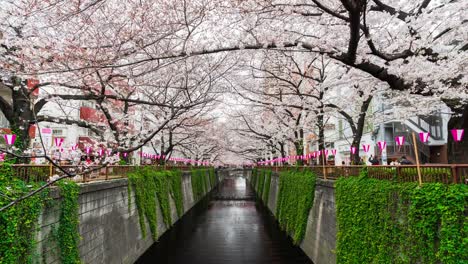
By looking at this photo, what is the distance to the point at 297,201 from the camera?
1722 centimetres

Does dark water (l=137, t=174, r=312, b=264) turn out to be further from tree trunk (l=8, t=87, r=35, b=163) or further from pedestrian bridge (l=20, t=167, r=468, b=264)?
tree trunk (l=8, t=87, r=35, b=163)

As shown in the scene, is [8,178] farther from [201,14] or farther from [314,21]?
[314,21]

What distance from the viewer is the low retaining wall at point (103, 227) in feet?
26.0

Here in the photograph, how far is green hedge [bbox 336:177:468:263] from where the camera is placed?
5.37 m

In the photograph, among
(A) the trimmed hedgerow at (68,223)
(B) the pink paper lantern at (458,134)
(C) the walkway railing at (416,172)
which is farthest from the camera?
(B) the pink paper lantern at (458,134)

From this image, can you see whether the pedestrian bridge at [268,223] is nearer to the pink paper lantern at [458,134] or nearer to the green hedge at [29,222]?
the green hedge at [29,222]

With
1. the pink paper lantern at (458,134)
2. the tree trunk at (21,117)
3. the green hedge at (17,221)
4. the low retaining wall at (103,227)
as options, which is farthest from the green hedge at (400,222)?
the tree trunk at (21,117)

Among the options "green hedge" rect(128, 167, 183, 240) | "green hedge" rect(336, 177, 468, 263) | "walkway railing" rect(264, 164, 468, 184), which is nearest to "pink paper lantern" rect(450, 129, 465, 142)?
"walkway railing" rect(264, 164, 468, 184)

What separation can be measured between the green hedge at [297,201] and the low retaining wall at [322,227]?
281 millimetres

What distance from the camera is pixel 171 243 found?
19328mm

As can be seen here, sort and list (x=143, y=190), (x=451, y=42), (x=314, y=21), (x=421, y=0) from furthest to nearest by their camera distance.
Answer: (x=143, y=190) → (x=451, y=42) → (x=314, y=21) → (x=421, y=0)

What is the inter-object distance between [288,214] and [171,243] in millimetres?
7327

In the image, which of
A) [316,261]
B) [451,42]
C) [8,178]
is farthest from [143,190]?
[451,42]

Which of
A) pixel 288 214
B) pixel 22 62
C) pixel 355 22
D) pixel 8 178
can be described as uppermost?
pixel 22 62
